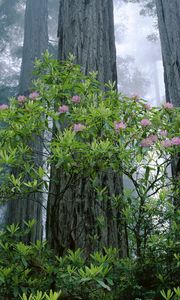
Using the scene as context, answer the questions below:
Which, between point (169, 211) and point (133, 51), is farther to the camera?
point (133, 51)

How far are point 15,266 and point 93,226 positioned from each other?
73 centimetres

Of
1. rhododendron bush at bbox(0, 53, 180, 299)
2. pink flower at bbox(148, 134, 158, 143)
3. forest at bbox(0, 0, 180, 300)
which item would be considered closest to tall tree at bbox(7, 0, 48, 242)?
forest at bbox(0, 0, 180, 300)

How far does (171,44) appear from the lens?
404 centimetres

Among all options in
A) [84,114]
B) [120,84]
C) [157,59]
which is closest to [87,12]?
[84,114]

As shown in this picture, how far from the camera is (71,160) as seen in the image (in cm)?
171

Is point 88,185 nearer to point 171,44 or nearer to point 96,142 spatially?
point 96,142

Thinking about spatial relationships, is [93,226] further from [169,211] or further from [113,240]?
[169,211]

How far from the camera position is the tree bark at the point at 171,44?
3717mm

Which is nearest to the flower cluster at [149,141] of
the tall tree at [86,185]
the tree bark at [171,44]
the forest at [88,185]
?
the forest at [88,185]

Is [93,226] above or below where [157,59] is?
below

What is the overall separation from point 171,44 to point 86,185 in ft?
7.21

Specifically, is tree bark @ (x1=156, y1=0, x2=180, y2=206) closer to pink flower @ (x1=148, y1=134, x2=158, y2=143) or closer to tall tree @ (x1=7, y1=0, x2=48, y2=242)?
pink flower @ (x1=148, y1=134, x2=158, y2=143)

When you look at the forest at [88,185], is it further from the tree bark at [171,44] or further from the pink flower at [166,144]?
the tree bark at [171,44]

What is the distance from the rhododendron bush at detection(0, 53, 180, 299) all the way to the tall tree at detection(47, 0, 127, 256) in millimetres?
208
